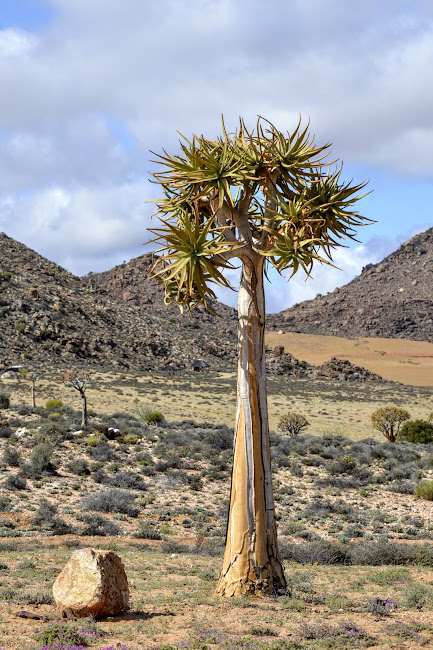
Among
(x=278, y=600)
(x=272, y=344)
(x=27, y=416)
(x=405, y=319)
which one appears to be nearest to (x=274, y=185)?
(x=278, y=600)

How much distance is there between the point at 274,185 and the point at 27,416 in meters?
23.2

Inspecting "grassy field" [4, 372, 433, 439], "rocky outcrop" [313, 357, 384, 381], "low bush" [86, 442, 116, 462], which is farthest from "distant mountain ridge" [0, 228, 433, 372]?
"low bush" [86, 442, 116, 462]

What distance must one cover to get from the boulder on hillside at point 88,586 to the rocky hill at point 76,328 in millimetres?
50237

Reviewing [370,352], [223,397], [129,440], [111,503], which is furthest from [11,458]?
[370,352]

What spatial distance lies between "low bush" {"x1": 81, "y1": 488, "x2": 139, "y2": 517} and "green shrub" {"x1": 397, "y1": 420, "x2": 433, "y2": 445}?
1886 centimetres

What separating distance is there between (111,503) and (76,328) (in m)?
55.1

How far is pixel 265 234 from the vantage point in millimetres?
10539

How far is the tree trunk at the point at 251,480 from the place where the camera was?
32.7ft

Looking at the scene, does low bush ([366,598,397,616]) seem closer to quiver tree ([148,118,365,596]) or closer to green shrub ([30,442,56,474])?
quiver tree ([148,118,365,596])

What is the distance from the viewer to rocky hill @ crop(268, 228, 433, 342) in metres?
137

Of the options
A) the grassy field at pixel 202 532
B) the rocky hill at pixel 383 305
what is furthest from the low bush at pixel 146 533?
the rocky hill at pixel 383 305

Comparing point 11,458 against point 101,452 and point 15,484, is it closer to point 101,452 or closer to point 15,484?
point 15,484

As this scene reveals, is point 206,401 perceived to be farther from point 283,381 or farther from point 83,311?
point 83,311

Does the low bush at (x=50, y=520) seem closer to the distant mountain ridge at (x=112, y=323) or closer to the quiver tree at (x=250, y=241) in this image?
the quiver tree at (x=250, y=241)
